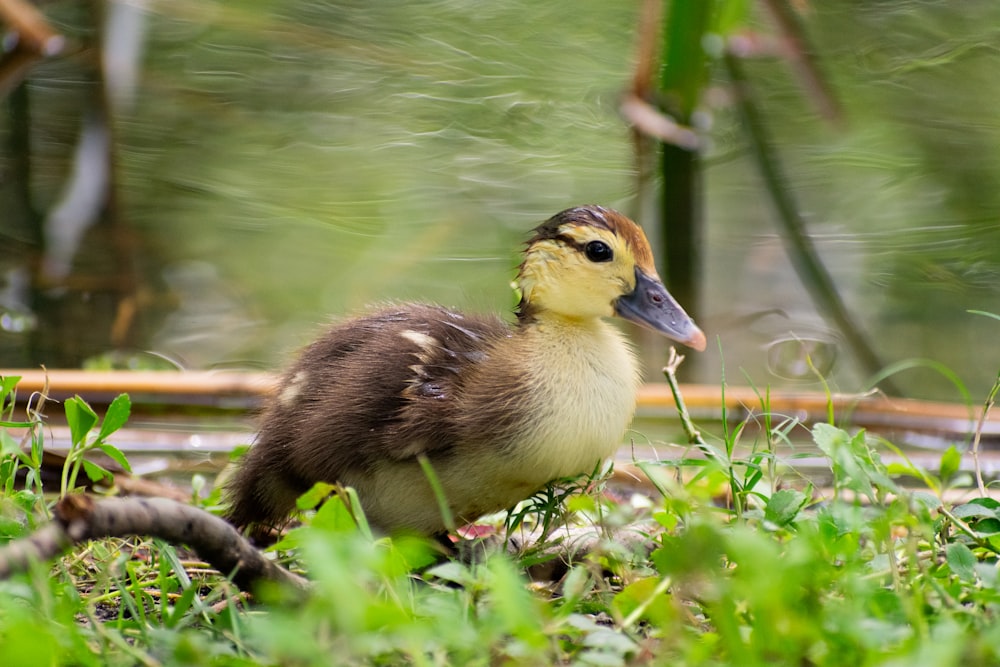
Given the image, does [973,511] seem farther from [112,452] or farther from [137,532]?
[112,452]

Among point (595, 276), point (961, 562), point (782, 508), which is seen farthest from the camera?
point (595, 276)

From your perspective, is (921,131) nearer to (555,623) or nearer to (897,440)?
(897,440)

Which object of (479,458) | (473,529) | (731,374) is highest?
(479,458)

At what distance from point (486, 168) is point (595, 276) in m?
3.31

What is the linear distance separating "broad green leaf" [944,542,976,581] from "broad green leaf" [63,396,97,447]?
149 centimetres

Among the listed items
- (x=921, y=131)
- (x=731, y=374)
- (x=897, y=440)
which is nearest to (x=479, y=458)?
(x=897, y=440)

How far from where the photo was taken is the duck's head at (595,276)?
2648 mm

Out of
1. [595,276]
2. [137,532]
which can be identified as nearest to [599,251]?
[595,276]

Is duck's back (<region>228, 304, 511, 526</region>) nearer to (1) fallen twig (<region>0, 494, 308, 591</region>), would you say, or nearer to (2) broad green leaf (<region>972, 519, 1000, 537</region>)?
(1) fallen twig (<region>0, 494, 308, 591</region>)

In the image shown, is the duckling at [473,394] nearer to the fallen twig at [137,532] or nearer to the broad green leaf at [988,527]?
the fallen twig at [137,532]

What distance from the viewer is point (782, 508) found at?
2.18 meters

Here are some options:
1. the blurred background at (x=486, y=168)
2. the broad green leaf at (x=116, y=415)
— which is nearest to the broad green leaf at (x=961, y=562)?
the broad green leaf at (x=116, y=415)

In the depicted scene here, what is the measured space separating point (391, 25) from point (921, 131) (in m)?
3.09

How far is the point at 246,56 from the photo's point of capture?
23.6 ft
